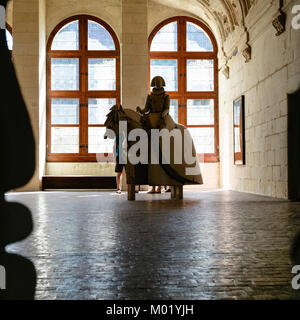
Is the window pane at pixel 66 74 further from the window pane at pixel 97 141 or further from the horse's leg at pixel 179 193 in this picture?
the horse's leg at pixel 179 193

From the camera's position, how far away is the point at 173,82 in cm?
1535

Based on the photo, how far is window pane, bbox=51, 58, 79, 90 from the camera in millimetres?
15125

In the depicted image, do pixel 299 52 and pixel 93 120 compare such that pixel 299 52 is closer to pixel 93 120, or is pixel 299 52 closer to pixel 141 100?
pixel 141 100

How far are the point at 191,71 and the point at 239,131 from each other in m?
4.31

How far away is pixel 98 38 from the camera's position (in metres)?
15.2

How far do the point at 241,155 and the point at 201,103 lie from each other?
164 inches

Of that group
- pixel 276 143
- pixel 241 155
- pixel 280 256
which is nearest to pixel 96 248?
pixel 280 256

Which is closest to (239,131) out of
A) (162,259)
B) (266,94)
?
(266,94)

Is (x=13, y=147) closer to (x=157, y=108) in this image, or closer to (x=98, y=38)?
(x=157, y=108)

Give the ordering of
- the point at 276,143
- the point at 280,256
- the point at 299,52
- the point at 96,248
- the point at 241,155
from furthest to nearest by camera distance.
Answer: the point at 241,155
the point at 276,143
the point at 299,52
the point at 96,248
the point at 280,256

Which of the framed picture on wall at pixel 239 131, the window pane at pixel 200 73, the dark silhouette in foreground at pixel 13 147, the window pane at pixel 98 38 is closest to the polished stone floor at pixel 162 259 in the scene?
the dark silhouette in foreground at pixel 13 147

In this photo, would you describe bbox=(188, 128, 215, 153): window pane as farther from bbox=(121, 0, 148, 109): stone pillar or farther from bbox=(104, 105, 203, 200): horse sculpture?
bbox=(104, 105, 203, 200): horse sculpture

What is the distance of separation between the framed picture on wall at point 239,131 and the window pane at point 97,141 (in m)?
4.72

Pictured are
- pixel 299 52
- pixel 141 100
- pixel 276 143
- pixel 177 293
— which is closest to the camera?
pixel 177 293
